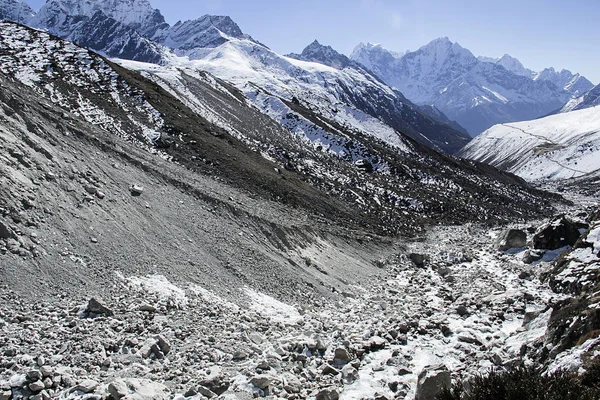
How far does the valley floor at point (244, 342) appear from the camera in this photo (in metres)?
9.91

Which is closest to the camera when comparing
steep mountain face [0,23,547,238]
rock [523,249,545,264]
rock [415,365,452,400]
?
rock [415,365,452,400]

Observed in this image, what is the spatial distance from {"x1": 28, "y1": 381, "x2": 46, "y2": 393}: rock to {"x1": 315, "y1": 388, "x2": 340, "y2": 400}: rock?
20.4 feet

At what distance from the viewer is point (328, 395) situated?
10.0 m

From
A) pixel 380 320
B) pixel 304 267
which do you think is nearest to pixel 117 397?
pixel 380 320

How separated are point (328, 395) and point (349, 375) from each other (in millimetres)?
1411

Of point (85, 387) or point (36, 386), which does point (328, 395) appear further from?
point (36, 386)

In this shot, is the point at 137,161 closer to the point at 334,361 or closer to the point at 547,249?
the point at 334,361

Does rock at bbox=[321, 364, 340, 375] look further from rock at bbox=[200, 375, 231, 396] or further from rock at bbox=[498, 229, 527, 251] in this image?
rock at bbox=[498, 229, 527, 251]

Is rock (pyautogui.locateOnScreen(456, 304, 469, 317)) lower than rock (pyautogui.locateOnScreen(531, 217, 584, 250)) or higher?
lower

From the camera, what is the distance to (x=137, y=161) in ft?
86.3

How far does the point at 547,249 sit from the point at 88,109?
40682 millimetres

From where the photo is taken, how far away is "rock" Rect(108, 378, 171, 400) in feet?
29.2

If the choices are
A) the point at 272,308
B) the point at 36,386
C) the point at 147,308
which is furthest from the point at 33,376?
the point at 272,308

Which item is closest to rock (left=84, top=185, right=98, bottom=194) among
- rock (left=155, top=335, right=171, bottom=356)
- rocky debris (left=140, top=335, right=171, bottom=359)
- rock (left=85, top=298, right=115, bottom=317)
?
rock (left=85, top=298, right=115, bottom=317)
